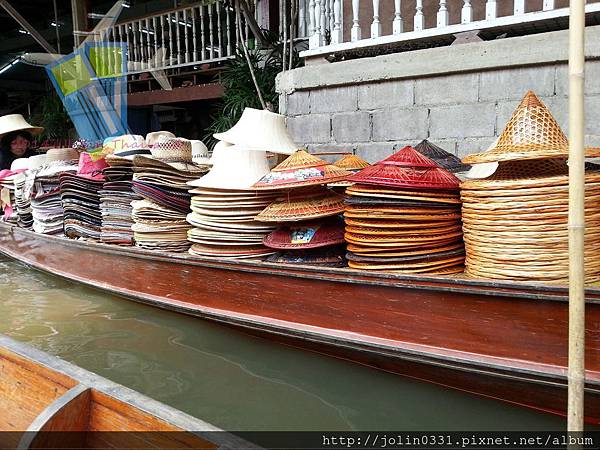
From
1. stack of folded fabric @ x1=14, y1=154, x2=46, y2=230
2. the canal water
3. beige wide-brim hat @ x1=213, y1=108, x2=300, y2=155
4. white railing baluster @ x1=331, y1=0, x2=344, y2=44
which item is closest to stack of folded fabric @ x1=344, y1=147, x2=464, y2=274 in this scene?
the canal water

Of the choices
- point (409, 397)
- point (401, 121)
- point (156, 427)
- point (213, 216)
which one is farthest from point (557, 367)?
point (401, 121)

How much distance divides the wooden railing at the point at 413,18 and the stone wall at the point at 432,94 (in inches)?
5.0

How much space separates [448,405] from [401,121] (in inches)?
103

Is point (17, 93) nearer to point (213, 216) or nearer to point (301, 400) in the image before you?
point (213, 216)

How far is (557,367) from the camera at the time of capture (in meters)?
1.89

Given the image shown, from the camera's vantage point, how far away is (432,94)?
4047 millimetres

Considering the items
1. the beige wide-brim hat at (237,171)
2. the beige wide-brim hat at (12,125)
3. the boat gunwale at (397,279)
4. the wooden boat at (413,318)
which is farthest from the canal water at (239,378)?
the beige wide-brim hat at (12,125)

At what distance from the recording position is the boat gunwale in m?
1.92

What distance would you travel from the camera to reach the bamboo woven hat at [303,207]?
262 centimetres

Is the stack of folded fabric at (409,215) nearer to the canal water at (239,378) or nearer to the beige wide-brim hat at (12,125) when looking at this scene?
the canal water at (239,378)

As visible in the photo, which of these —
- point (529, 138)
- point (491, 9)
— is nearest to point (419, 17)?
point (491, 9)

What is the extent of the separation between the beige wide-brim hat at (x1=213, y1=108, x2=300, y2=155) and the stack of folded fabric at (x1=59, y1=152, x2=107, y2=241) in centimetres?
111

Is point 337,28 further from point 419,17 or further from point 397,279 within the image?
point 397,279

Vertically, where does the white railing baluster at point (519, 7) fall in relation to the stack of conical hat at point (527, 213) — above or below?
above
